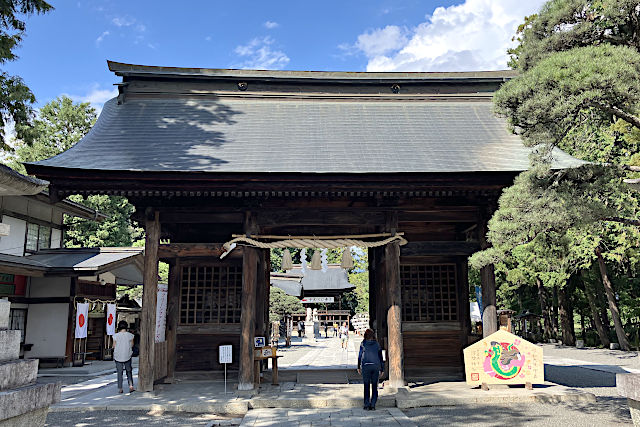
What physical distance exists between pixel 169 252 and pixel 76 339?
32.1 feet

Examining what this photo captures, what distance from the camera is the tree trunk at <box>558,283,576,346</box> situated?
2434 cm

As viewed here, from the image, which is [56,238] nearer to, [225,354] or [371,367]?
[225,354]

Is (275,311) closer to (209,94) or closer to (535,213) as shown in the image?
(209,94)

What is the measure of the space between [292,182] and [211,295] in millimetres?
4100

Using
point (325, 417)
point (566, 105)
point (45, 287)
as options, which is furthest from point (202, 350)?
Result: point (566, 105)

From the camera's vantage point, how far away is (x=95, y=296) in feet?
59.8

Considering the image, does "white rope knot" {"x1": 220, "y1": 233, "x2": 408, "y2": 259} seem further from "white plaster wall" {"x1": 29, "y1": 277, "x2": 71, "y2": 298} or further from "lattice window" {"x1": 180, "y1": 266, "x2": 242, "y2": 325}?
"white plaster wall" {"x1": 29, "y1": 277, "x2": 71, "y2": 298}

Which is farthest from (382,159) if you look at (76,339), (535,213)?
(76,339)

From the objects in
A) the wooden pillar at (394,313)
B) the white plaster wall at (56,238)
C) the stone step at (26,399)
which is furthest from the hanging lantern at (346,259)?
the white plaster wall at (56,238)

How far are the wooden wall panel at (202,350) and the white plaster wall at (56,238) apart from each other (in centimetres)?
1072

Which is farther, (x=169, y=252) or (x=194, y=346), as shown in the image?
(x=194, y=346)

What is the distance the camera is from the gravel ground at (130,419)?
24.9ft

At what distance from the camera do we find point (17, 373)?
13.7ft

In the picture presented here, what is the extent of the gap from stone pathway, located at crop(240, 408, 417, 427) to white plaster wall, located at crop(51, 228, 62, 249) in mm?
14433
